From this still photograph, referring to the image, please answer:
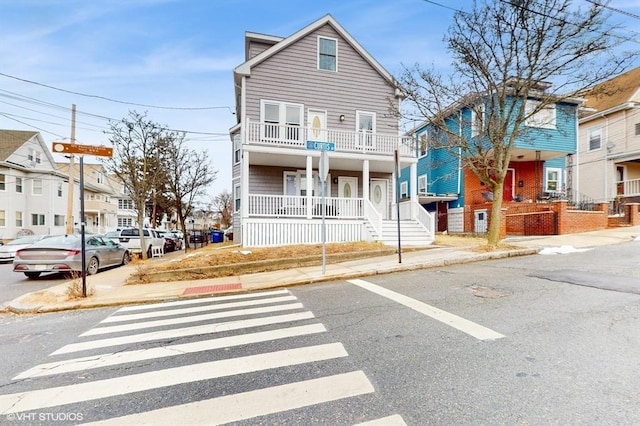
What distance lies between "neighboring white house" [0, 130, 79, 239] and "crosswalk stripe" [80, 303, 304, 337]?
29830 millimetres

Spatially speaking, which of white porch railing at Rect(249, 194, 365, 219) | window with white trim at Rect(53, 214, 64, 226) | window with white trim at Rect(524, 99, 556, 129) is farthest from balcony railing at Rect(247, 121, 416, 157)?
window with white trim at Rect(53, 214, 64, 226)

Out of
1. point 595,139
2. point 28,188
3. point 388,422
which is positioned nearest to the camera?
point 388,422

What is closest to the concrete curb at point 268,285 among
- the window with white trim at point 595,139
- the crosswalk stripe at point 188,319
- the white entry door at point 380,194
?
the crosswalk stripe at point 188,319

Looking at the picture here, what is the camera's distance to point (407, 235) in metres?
13.6

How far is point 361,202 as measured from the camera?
15.2 meters

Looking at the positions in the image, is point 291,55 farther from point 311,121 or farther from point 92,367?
point 92,367

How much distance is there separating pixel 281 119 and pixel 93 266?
388 inches

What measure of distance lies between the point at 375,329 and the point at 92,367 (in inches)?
132

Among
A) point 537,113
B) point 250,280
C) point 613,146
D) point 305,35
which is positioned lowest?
A: point 250,280

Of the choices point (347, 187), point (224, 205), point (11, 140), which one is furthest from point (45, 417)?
point (224, 205)

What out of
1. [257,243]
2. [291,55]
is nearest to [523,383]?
[257,243]

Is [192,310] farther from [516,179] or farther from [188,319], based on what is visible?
[516,179]

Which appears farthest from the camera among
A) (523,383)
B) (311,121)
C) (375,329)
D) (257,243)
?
(311,121)

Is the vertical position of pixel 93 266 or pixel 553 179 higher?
pixel 553 179
